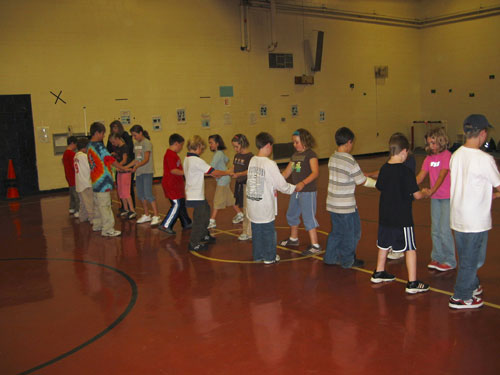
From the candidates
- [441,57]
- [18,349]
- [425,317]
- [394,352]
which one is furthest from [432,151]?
[441,57]

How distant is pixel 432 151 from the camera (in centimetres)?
521

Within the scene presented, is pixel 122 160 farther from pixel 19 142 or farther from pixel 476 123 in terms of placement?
pixel 476 123

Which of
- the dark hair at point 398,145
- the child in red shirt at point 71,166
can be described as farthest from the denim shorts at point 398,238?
the child in red shirt at point 71,166

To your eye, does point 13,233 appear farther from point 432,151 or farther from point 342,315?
point 432,151

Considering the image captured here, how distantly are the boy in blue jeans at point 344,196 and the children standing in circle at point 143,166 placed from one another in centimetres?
388

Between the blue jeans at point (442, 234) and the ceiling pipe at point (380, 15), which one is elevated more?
the ceiling pipe at point (380, 15)

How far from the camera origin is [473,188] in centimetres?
402

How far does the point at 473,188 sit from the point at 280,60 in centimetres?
1345

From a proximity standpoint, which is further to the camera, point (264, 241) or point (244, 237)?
point (244, 237)

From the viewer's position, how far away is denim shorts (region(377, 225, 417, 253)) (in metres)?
4.66

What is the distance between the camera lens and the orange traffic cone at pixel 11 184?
11.9 meters

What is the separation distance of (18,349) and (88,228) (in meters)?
4.70

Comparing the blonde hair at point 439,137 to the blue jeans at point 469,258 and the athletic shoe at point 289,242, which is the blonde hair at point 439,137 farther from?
the athletic shoe at point 289,242

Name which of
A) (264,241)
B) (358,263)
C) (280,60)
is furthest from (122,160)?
(280,60)
